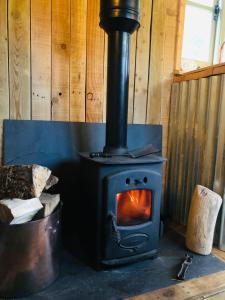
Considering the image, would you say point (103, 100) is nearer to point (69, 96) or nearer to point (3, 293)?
point (69, 96)

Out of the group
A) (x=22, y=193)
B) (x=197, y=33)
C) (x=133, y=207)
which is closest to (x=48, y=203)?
(x=22, y=193)

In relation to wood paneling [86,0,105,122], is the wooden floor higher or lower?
lower

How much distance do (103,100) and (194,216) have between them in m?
1.04

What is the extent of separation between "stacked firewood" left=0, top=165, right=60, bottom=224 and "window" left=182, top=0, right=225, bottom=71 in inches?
70.6

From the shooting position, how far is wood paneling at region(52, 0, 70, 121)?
64.7 inches

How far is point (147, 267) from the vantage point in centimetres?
144

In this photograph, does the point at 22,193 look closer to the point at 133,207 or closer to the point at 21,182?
the point at 21,182

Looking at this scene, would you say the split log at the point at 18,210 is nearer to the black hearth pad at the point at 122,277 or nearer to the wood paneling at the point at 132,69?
the black hearth pad at the point at 122,277

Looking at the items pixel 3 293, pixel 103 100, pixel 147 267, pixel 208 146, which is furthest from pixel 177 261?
pixel 103 100

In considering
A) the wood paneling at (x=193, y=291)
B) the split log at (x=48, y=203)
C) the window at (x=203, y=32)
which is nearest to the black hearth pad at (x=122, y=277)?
the wood paneling at (x=193, y=291)

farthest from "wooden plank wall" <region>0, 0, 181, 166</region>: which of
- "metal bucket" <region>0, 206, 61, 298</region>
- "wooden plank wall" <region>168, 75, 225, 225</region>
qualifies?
"metal bucket" <region>0, 206, 61, 298</region>

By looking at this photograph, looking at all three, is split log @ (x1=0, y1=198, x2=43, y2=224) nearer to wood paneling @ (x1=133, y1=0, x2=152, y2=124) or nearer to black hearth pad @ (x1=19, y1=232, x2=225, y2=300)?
black hearth pad @ (x1=19, y1=232, x2=225, y2=300)

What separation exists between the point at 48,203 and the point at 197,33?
84.8 inches

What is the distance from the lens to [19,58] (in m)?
1.58
